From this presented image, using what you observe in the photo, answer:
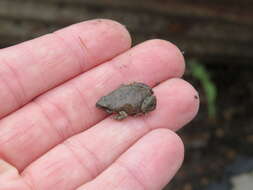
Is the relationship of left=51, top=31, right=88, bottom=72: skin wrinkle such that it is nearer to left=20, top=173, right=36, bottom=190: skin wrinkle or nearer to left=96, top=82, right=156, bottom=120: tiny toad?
left=96, top=82, right=156, bottom=120: tiny toad

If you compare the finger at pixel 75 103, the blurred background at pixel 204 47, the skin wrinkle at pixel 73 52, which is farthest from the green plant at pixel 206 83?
the skin wrinkle at pixel 73 52

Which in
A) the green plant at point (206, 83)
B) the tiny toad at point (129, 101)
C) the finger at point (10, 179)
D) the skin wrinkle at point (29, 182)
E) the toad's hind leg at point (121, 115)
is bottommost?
the green plant at point (206, 83)

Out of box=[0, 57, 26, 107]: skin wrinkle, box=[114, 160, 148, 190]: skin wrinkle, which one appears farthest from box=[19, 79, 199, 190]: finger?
box=[0, 57, 26, 107]: skin wrinkle

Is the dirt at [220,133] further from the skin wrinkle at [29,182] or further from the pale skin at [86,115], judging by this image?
the skin wrinkle at [29,182]

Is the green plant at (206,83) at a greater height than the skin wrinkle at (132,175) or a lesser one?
lesser

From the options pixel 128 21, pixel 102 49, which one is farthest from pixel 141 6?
pixel 102 49

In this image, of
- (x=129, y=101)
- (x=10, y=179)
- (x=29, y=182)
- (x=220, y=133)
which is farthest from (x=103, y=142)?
(x=220, y=133)

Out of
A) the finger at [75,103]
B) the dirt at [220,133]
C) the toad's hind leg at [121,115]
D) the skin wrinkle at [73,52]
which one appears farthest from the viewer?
the dirt at [220,133]
